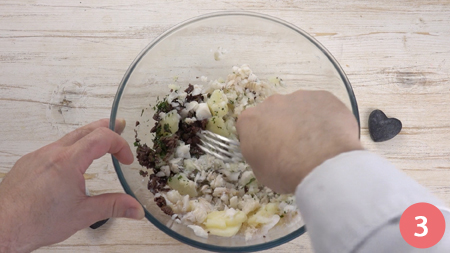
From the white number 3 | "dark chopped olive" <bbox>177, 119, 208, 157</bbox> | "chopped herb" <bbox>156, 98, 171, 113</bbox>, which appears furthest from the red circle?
"chopped herb" <bbox>156, 98, 171, 113</bbox>

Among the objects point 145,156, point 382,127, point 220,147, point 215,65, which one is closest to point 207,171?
point 220,147

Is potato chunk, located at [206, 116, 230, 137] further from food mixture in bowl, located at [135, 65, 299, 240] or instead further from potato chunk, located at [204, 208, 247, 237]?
potato chunk, located at [204, 208, 247, 237]

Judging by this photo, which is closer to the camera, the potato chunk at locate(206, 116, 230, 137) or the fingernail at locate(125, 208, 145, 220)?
the fingernail at locate(125, 208, 145, 220)

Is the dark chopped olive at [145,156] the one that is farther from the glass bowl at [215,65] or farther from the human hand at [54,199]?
the human hand at [54,199]

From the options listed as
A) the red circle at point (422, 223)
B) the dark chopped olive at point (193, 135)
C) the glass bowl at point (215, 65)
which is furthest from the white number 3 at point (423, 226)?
the dark chopped olive at point (193, 135)

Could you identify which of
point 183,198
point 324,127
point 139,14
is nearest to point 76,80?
point 139,14

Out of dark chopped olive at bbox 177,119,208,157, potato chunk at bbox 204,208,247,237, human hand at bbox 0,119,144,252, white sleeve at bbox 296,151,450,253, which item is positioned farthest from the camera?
dark chopped olive at bbox 177,119,208,157
